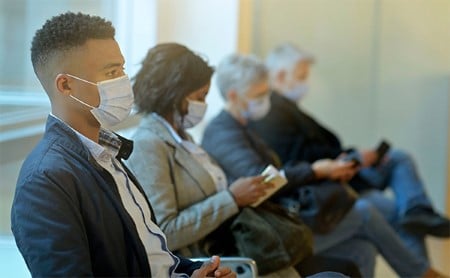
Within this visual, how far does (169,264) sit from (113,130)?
12.9 inches

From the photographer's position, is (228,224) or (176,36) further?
(176,36)

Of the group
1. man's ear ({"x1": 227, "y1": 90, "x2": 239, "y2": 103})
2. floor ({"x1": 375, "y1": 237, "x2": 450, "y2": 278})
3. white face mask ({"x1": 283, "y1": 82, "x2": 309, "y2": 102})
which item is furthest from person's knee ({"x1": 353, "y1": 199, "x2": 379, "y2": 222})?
white face mask ({"x1": 283, "y1": 82, "x2": 309, "y2": 102})

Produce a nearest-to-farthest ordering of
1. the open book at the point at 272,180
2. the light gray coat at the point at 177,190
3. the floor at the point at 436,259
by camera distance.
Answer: the light gray coat at the point at 177,190, the open book at the point at 272,180, the floor at the point at 436,259

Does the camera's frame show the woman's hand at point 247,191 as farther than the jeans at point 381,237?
No

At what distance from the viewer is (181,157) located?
216 cm

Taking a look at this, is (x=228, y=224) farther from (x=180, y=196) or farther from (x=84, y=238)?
(x=84, y=238)

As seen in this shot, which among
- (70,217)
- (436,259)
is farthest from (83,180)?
(436,259)

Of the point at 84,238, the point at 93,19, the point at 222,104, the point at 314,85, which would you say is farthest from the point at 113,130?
the point at 314,85

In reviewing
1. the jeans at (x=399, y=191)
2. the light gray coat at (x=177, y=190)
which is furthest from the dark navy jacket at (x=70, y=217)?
the jeans at (x=399, y=191)

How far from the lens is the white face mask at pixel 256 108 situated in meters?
2.89

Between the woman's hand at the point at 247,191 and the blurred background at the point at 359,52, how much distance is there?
1.76ft

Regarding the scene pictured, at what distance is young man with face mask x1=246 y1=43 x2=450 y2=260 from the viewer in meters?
3.30

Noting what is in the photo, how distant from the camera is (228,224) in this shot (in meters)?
2.23

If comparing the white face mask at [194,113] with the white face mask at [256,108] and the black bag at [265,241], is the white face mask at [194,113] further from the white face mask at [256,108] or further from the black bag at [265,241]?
the white face mask at [256,108]
